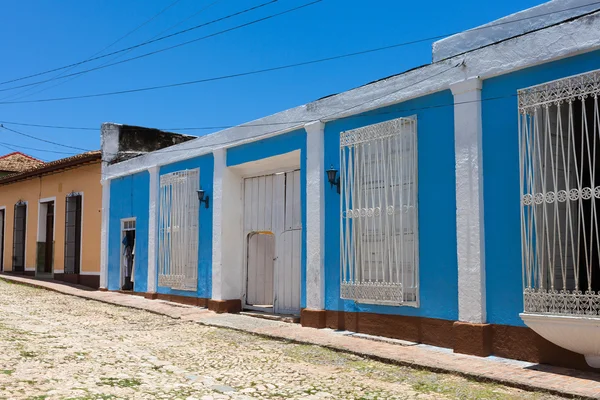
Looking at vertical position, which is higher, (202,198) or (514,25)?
(514,25)

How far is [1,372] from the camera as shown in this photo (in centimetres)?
594

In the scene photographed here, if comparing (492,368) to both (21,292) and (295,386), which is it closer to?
(295,386)

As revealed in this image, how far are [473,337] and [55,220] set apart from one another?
16.2m

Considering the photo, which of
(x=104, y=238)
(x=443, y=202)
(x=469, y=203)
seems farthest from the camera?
(x=104, y=238)

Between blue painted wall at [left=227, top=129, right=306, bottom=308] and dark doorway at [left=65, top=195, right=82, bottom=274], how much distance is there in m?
8.47

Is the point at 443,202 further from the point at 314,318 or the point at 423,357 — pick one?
the point at 314,318

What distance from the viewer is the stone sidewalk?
5680 mm

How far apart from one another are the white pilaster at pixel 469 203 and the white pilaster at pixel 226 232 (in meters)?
5.82

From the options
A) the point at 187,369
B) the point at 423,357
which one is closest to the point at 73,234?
the point at 187,369

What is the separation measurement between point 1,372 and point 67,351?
1.38 m

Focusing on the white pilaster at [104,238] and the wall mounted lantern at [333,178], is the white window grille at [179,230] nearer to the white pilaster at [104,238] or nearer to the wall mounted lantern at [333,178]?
the white pilaster at [104,238]

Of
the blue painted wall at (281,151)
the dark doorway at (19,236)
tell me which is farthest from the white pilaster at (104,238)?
the dark doorway at (19,236)

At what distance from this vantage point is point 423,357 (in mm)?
6992

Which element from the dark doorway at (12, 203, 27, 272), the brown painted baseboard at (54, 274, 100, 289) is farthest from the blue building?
the dark doorway at (12, 203, 27, 272)
